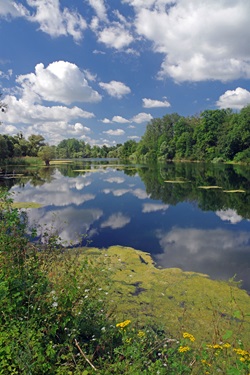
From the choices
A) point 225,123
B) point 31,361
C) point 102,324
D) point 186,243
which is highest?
point 225,123

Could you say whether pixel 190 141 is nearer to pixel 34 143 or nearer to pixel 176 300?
pixel 34 143

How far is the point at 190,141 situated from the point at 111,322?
73.8m

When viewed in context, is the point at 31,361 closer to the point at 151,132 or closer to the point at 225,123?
the point at 225,123

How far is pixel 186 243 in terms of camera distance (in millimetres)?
10195

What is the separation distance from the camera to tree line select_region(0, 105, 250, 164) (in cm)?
5628

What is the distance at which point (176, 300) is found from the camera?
564cm

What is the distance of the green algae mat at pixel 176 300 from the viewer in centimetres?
Answer: 461

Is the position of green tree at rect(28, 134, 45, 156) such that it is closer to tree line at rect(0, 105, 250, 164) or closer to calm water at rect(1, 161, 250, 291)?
tree line at rect(0, 105, 250, 164)

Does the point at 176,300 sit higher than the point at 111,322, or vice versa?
the point at 111,322

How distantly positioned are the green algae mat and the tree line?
46.5m

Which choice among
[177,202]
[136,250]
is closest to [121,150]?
[177,202]

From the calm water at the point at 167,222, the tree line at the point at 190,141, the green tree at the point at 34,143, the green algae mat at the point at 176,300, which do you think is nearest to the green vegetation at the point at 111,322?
the green algae mat at the point at 176,300

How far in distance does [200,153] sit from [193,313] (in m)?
66.4

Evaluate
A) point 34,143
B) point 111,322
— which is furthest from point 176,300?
point 34,143
